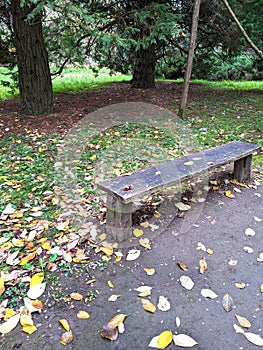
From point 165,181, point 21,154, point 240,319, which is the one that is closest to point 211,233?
point 165,181

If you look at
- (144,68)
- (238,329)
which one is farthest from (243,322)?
(144,68)

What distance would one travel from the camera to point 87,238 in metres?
2.51

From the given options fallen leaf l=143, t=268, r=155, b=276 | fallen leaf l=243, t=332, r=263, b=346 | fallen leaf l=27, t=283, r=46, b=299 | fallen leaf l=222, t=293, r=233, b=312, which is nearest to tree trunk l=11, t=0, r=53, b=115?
fallen leaf l=27, t=283, r=46, b=299

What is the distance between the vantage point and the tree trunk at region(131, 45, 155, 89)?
7092 millimetres

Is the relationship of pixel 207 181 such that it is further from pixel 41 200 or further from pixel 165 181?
pixel 41 200

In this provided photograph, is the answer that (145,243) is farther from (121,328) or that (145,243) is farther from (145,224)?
(121,328)

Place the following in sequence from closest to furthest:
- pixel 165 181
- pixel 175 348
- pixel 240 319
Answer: pixel 175 348
pixel 240 319
pixel 165 181

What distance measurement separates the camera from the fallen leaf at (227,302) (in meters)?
1.92

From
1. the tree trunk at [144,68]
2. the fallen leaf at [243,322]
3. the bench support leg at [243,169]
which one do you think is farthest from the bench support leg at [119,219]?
the tree trunk at [144,68]

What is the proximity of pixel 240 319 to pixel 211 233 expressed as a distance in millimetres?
865

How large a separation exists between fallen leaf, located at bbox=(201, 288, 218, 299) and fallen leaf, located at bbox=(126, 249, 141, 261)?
0.55 m

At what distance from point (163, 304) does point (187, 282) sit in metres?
0.26

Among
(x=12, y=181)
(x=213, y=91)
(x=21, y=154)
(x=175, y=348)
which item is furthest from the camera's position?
(x=213, y=91)

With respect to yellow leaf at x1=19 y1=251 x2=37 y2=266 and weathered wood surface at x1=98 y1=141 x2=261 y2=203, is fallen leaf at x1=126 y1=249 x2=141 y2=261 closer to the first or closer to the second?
weathered wood surface at x1=98 y1=141 x2=261 y2=203
